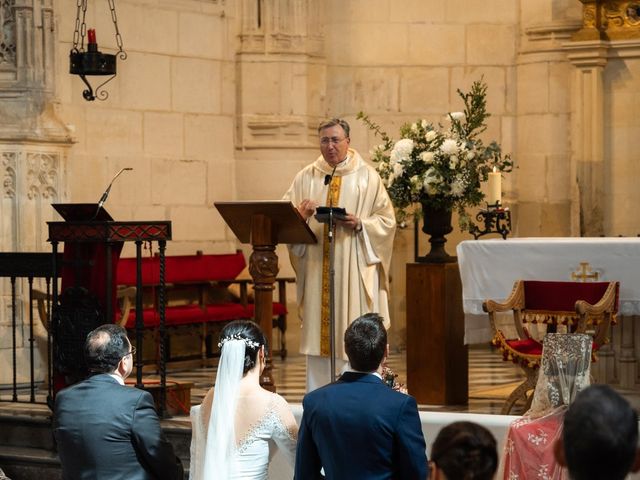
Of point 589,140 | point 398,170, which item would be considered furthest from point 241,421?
point 589,140

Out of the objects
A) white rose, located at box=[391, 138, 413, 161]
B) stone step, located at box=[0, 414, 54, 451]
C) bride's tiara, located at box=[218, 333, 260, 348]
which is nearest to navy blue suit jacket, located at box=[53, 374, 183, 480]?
bride's tiara, located at box=[218, 333, 260, 348]

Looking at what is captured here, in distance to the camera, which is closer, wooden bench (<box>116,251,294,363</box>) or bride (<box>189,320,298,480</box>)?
bride (<box>189,320,298,480</box>)

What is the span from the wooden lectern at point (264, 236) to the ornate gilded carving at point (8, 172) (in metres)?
3.23

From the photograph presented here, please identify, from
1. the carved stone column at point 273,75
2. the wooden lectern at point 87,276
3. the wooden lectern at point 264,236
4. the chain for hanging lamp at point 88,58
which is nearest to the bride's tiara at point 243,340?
the wooden lectern at point 264,236

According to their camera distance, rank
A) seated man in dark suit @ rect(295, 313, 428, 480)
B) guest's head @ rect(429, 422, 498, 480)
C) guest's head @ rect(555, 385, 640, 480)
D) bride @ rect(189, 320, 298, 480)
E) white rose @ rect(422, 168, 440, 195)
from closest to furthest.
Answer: guest's head @ rect(555, 385, 640, 480) → guest's head @ rect(429, 422, 498, 480) → seated man in dark suit @ rect(295, 313, 428, 480) → bride @ rect(189, 320, 298, 480) → white rose @ rect(422, 168, 440, 195)

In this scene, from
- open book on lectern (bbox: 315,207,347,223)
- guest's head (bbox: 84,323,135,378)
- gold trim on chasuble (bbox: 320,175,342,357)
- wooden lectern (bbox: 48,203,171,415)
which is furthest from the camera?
gold trim on chasuble (bbox: 320,175,342,357)

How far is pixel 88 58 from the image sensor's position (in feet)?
32.4

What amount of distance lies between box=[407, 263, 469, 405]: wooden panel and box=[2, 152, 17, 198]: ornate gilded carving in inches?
141

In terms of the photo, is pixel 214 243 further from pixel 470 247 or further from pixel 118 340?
pixel 118 340

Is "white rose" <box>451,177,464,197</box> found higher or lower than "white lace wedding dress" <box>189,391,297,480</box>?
higher

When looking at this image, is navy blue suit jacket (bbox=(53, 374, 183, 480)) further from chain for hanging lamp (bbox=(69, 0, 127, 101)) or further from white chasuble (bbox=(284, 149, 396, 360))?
chain for hanging lamp (bbox=(69, 0, 127, 101))

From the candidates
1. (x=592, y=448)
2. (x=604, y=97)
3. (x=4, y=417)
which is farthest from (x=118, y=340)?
(x=604, y=97)

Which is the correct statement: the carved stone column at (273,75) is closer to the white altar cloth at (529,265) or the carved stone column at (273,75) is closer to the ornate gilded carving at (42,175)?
the ornate gilded carving at (42,175)

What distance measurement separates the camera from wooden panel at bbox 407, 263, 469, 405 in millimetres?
8250
